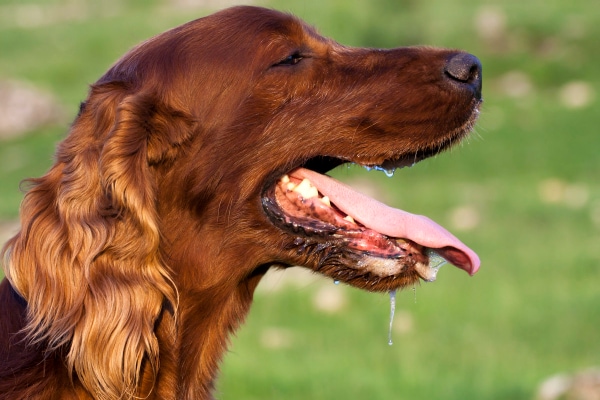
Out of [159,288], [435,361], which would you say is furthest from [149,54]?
[435,361]

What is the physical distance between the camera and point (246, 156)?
3541 millimetres

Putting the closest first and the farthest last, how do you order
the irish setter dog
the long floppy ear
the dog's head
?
the long floppy ear < the irish setter dog < the dog's head

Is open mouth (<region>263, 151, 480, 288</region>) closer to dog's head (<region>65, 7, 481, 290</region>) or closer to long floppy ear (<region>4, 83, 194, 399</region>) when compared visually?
dog's head (<region>65, 7, 481, 290</region>)

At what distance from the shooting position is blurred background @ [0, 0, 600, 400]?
6344mm

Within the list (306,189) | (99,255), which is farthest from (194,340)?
(306,189)

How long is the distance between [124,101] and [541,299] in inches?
200

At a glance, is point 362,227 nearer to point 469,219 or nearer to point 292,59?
point 292,59

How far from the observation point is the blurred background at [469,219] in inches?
250

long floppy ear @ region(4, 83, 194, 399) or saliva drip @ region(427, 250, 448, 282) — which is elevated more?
long floppy ear @ region(4, 83, 194, 399)

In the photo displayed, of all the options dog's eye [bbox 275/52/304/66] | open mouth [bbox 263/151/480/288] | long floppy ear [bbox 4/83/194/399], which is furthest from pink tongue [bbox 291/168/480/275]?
long floppy ear [bbox 4/83/194/399]

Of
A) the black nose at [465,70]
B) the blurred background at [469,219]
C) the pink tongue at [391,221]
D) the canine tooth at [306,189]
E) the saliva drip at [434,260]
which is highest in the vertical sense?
the black nose at [465,70]

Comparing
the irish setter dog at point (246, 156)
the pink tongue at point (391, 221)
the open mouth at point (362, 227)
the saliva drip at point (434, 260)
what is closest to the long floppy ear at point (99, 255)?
the irish setter dog at point (246, 156)

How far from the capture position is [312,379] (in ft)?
20.4

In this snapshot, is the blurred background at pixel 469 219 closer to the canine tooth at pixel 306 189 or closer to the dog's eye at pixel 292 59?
the canine tooth at pixel 306 189
